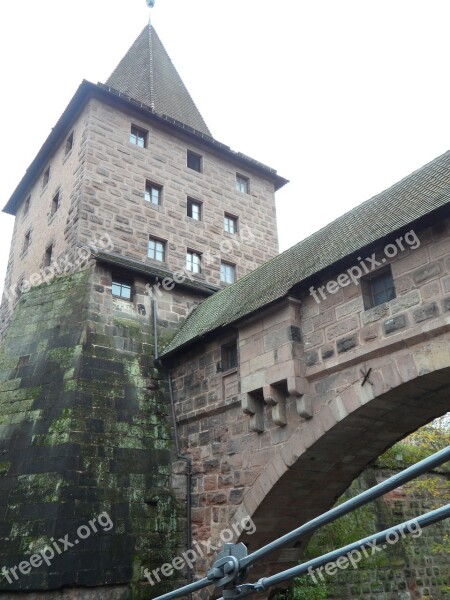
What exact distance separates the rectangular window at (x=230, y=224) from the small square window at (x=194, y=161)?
1698 mm

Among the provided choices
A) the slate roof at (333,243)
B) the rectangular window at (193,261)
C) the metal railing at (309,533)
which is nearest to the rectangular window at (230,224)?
the rectangular window at (193,261)

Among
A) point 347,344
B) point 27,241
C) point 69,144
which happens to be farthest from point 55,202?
point 347,344

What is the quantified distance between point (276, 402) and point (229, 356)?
193 cm

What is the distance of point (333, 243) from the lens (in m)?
8.95

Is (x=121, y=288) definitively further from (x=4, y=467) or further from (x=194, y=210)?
(x=4, y=467)

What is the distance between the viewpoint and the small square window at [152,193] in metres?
14.9

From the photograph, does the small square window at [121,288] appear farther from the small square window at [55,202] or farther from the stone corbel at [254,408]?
the stone corbel at [254,408]

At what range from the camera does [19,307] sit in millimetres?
12992

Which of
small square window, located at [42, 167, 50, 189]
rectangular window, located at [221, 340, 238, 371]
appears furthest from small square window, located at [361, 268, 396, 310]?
small square window, located at [42, 167, 50, 189]

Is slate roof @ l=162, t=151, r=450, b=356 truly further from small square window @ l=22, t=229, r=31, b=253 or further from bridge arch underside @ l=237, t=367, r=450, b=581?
small square window @ l=22, t=229, r=31, b=253

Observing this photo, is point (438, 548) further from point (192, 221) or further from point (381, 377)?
point (192, 221)

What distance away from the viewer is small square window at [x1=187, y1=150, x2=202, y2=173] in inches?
654

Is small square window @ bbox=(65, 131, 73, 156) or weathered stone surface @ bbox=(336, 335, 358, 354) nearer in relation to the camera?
weathered stone surface @ bbox=(336, 335, 358, 354)

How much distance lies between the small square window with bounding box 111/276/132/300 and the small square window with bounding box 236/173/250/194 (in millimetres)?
6341
